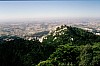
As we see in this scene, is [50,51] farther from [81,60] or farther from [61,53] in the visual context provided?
[81,60]

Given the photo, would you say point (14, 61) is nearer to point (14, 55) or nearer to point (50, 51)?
point (14, 55)

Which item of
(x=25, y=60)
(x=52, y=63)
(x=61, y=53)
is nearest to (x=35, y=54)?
(x=25, y=60)

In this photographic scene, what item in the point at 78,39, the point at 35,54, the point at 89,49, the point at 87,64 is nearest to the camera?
the point at 87,64

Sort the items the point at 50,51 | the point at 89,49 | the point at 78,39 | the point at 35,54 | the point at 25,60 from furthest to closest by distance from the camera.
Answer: the point at 78,39 < the point at 50,51 < the point at 35,54 < the point at 25,60 < the point at 89,49

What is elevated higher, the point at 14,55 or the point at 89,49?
the point at 89,49

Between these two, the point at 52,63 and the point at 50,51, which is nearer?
the point at 52,63

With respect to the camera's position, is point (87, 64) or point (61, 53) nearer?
point (87, 64)

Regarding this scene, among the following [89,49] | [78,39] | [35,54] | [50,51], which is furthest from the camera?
[78,39]

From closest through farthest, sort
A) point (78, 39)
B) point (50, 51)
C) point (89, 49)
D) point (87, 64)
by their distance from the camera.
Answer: point (87, 64), point (89, 49), point (50, 51), point (78, 39)

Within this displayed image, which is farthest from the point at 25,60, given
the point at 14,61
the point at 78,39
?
the point at 78,39
